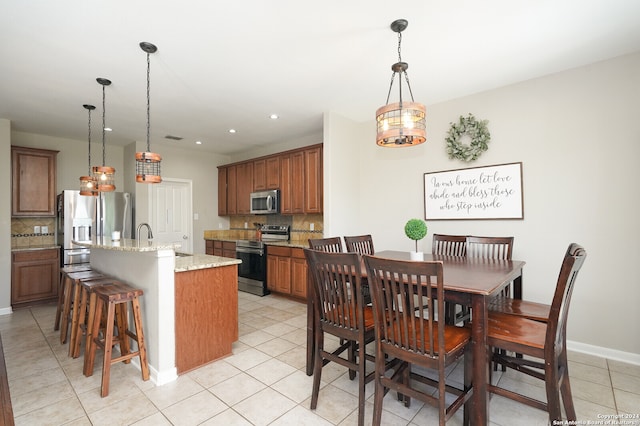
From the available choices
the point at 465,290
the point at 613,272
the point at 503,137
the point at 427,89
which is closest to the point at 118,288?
the point at 465,290

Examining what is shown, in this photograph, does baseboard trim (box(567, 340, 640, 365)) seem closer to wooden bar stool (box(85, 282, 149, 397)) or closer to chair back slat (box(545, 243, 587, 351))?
chair back slat (box(545, 243, 587, 351))

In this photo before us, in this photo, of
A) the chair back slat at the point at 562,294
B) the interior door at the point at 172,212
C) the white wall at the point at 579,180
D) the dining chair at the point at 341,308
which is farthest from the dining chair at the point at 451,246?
the interior door at the point at 172,212

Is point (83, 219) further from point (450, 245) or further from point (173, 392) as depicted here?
point (450, 245)

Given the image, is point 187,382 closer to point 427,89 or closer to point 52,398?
point 52,398

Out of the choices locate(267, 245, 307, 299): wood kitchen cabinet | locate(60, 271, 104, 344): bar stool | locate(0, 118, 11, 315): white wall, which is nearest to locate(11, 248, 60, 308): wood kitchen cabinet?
locate(0, 118, 11, 315): white wall

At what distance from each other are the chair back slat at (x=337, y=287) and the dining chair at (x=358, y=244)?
96cm

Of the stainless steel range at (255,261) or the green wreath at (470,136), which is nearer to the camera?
the green wreath at (470,136)

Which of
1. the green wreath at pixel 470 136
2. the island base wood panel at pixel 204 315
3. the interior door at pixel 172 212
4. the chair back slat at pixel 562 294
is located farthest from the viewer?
the interior door at pixel 172 212

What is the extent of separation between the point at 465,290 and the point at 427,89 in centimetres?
248

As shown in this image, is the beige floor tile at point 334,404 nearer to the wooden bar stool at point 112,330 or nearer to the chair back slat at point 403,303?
the chair back slat at point 403,303

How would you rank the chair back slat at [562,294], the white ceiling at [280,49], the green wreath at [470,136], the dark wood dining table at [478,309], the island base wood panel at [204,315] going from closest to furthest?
the chair back slat at [562,294], the dark wood dining table at [478,309], the white ceiling at [280,49], the island base wood panel at [204,315], the green wreath at [470,136]

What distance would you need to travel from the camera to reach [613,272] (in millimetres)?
2748

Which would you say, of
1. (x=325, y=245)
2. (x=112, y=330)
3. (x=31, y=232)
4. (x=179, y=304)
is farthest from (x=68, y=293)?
(x=325, y=245)

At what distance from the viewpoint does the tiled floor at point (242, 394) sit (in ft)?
6.48
